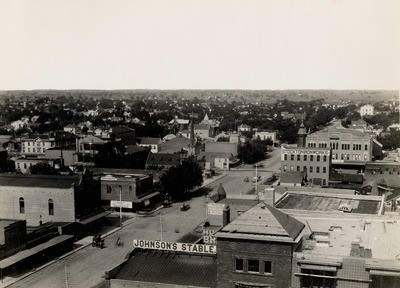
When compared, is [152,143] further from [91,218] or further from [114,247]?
[114,247]

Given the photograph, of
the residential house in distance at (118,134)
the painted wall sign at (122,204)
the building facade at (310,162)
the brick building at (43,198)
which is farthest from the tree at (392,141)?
the brick building at (43,198)

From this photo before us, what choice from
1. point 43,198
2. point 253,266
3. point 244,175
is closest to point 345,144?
point 244,175

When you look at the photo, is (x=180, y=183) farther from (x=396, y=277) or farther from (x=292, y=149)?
(x=396, y=277)

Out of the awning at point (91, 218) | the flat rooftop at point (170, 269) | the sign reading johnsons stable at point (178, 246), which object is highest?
the sign reading johnsons stable at point (178, 246)

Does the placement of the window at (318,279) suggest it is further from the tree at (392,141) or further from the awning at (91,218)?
the tree at (392,141)

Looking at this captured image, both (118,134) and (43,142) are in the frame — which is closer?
(43,142)

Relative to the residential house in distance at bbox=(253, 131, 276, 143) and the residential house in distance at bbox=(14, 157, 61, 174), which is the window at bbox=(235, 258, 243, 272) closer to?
the residential house in distance at bbox=(14, 157, 61, 174)
